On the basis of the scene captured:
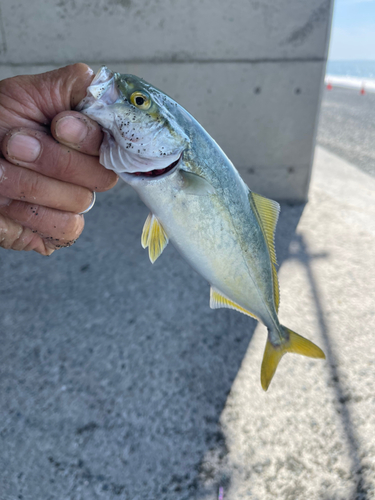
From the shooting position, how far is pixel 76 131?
141 centimetres

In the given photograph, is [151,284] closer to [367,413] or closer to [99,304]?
[99,304]

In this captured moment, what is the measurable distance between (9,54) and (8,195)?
3.02 meters

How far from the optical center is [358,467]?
1.98 meters

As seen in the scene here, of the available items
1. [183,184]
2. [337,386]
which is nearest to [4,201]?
[183,184]

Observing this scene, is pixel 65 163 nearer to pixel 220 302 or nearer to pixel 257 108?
pixel 220 302

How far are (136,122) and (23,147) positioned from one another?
1.47 feet

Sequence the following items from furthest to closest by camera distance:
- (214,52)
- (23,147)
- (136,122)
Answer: (214,52), (23,147), (136,122)

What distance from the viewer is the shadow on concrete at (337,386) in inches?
76.7

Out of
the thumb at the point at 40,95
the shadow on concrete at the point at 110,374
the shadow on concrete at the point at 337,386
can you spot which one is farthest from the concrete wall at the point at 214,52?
the thumb at the point at 40,95

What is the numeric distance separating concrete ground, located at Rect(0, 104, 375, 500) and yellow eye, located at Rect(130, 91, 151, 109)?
1.65 m

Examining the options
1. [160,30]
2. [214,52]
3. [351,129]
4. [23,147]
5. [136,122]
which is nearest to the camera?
[136,122]

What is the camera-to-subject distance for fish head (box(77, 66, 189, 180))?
4.34ft

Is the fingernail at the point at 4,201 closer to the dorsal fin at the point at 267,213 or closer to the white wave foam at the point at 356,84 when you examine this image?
the dorsal fin at the point at 267,213

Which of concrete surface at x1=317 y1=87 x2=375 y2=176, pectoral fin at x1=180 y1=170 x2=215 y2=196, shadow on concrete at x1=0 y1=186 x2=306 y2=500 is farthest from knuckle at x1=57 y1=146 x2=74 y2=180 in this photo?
concrete surface at x1=317 y1=87 x2=375 y2=176
